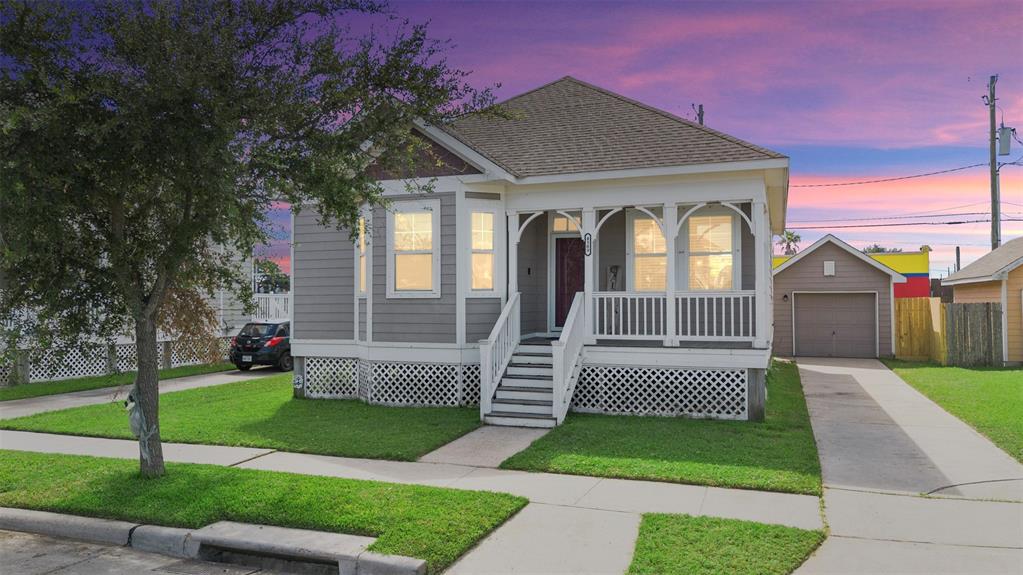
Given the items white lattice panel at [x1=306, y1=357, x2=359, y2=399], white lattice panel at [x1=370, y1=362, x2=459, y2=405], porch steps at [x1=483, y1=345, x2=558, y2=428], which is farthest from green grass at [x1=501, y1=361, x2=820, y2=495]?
white lattice panel at [x1=306, y1=357, x2=359, y2=399]

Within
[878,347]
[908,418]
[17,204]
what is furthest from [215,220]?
[878,347]

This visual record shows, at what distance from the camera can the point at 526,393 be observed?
10.7 meters

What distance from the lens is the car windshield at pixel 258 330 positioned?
19.1 m

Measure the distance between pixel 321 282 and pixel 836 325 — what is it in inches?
671

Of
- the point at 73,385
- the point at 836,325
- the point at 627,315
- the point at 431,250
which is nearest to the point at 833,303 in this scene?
the point at 836,325

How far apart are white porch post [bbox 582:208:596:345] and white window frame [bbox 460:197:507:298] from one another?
144 centimetres

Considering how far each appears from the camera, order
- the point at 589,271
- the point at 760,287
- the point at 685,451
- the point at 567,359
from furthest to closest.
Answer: the point at 589,271, the point at 760,287, the point at 567,359, the point at 685,451

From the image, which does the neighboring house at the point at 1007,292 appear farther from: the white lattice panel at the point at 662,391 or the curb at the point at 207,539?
the curb at the point at 207,539

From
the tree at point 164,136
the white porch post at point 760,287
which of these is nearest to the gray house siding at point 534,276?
the white porch post at point 760,287

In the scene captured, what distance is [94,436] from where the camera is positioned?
9648mm

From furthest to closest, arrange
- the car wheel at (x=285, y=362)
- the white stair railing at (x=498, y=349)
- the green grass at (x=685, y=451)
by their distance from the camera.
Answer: the car wheel at (x=285, y=362)
the white stair railing at (x=498, y=349)
the green grass at (x=685, y=451)

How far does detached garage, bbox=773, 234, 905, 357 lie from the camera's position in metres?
22.3

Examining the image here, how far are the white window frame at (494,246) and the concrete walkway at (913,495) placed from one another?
5.48 metres

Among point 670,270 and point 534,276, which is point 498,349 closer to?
point 534,276
